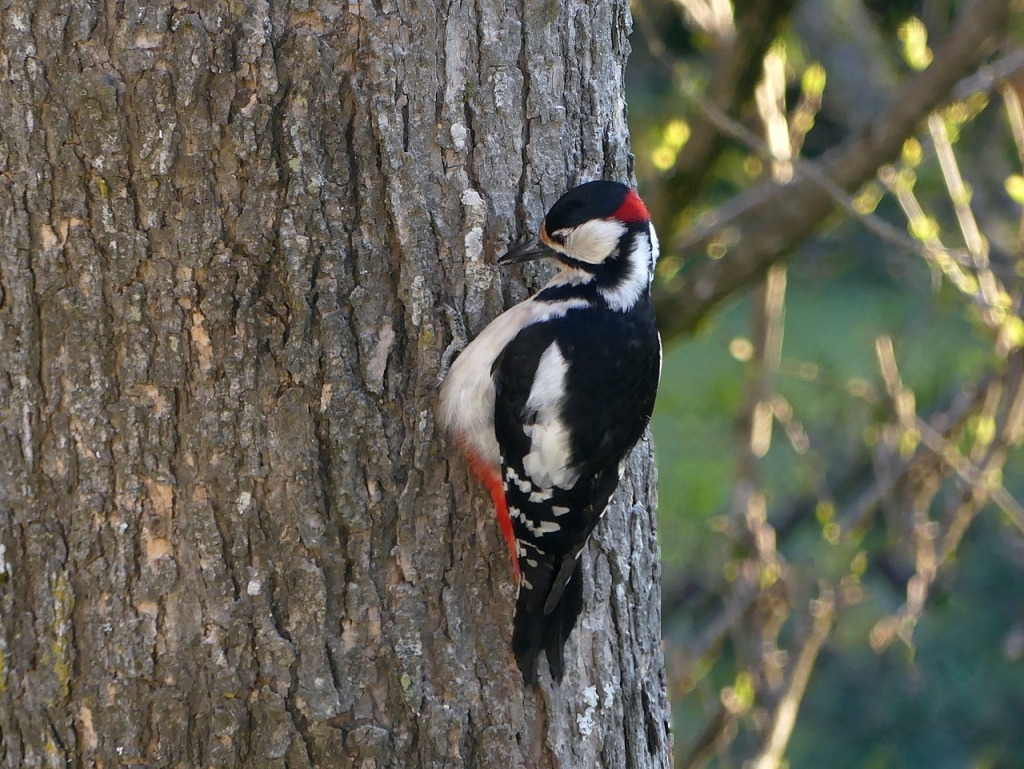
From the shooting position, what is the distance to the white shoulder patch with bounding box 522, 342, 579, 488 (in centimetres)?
200

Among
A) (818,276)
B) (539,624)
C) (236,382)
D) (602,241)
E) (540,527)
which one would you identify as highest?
(818,276)

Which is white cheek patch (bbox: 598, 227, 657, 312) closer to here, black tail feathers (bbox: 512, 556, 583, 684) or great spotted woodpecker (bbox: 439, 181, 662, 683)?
great spotted woodpecker (bbox: 439, 181, 662, 683)

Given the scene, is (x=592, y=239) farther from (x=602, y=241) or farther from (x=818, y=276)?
(x=818, y=276)

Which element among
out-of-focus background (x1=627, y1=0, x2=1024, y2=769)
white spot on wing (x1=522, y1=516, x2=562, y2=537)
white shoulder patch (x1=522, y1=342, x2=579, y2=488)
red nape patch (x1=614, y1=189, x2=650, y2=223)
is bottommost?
white spot on wing (x1=522, y1=516, x2=562, y2=537)

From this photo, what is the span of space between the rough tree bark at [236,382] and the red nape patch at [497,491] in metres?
0.06

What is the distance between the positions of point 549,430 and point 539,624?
368 mm

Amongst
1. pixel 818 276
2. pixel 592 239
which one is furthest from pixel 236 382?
pixel 818 276

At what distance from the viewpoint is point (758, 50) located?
130 inches

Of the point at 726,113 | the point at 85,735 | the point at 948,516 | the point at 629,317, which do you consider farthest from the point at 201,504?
the point at 948,516

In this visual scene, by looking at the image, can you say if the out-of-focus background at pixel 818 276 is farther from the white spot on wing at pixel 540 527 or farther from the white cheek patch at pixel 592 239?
the white spot on wing at pixel 540 527

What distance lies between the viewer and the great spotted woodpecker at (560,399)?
1895 mm

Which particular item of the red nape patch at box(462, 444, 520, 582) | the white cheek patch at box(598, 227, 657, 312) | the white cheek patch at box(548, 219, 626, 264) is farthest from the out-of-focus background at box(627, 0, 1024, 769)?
the red nape patch at box(462, 444, 520, 582)

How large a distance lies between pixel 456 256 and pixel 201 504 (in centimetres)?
58

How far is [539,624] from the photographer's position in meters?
1.87
